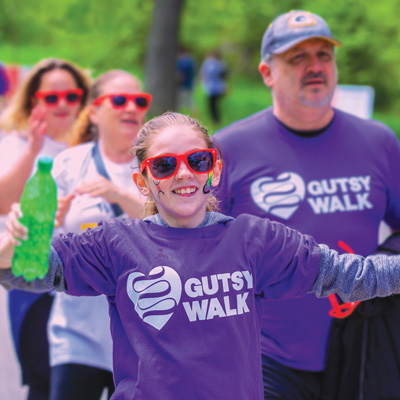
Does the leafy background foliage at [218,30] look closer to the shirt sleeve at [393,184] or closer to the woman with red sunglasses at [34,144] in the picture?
the woman with red sunglasses at [34,144]

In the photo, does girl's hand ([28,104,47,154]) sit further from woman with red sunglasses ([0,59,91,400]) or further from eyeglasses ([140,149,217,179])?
eyeglasses ([140,149,217,179])

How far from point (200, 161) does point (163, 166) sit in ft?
0.40

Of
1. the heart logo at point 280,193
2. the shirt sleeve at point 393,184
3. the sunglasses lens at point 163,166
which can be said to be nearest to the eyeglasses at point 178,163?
the sunglasses lens at point 163,166

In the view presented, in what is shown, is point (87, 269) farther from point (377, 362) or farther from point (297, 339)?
point (377, 362)

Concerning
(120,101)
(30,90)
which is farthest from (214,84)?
(120,101)

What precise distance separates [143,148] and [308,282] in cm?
73

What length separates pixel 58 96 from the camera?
Result: 16.3 ft

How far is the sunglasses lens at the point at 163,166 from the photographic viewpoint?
2.62 m

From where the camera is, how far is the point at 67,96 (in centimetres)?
500

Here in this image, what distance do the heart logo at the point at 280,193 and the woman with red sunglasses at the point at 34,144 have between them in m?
1.56

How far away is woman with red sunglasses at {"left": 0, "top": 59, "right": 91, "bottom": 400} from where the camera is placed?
177 inches

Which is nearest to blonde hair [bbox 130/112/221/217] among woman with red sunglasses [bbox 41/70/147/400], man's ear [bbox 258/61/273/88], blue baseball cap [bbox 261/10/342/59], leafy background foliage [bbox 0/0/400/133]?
woman with red sunglasses [bbox 41/70/147/400]

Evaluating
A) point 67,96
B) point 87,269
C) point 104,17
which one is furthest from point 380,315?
point 104,17

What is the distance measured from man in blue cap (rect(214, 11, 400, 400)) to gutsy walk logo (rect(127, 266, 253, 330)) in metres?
0.99
